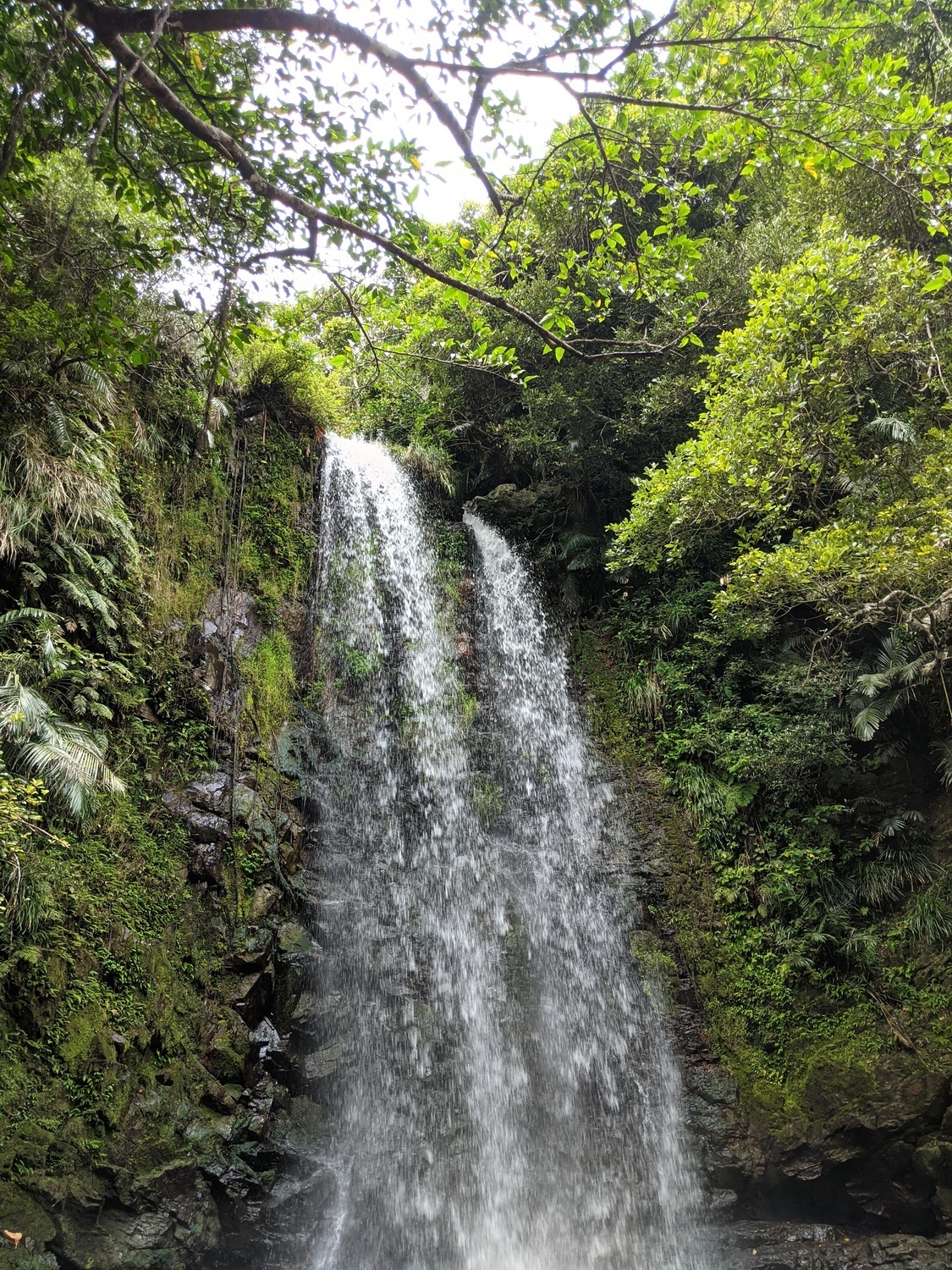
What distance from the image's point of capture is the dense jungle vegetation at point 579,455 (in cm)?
370

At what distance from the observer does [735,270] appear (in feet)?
31.1

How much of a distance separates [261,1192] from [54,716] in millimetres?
3810

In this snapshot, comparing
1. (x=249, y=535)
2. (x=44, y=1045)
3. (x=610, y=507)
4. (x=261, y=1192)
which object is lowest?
(x=261, y=1192)

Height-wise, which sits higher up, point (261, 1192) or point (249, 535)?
point (249, 535)

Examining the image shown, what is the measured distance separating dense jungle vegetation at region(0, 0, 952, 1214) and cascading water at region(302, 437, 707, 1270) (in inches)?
35.2

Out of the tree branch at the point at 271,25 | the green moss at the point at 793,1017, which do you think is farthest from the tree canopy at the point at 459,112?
the green moss at the point at 793,1017

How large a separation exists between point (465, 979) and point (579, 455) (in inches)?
292

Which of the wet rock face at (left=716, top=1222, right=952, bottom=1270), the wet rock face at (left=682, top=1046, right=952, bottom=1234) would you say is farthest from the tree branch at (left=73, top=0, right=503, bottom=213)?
the wet rock face at (left=716, top=1222, right=952, bottom=1270)

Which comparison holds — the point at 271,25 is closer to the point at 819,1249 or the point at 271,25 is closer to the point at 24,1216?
the point at 24,1216

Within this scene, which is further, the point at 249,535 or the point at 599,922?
the point at 249,535

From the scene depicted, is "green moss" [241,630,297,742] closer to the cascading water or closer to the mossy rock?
the cascading water

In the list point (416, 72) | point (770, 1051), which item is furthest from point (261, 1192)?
point (416, 72)

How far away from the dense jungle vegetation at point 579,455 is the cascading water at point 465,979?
0.89 metres

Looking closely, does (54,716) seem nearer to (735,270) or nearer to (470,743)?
(470,743)
